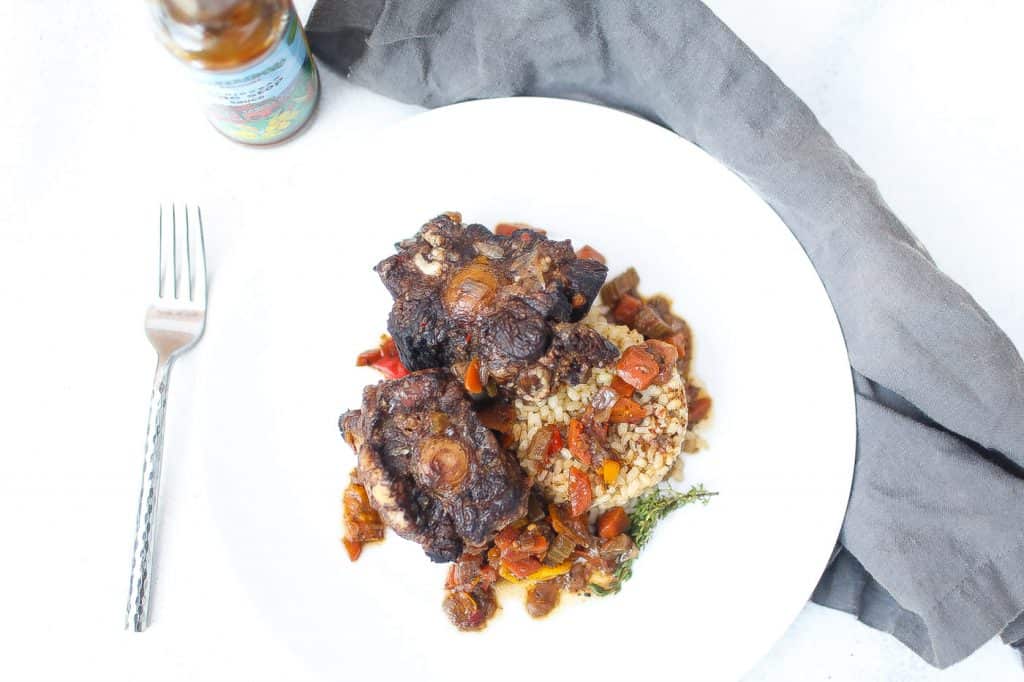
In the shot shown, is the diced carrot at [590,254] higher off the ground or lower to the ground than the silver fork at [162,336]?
higher

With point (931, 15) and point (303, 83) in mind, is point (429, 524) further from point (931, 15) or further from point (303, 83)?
point (931, 15)

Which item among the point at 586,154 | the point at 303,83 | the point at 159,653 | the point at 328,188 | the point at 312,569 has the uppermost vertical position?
the point at 586,154

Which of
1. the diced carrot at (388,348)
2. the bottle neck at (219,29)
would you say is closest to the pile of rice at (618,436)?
the diced carrot at (388,348)

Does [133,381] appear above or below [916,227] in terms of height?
below

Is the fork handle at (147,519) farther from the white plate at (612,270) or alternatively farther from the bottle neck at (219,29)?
the bottle neck at (219,29)

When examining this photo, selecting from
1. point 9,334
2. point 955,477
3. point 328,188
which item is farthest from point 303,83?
point 955,477

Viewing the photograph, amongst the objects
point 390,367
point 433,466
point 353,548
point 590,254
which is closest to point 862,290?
point 590,254

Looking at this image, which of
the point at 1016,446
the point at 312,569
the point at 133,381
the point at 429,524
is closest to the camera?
the point at 429,524
